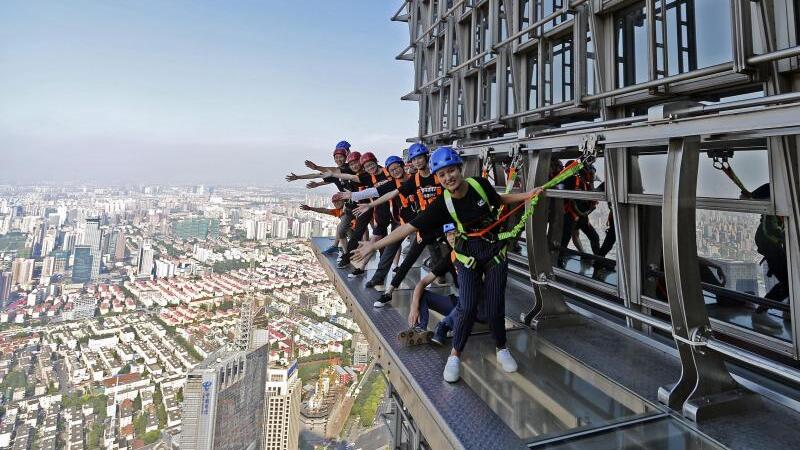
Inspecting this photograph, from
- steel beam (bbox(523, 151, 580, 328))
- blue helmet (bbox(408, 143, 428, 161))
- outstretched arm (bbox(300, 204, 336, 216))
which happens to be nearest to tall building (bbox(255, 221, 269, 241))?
outstretched arm (bbox(300, 204, 336, 216))

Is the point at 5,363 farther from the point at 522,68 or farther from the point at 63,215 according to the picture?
the point at 522,68

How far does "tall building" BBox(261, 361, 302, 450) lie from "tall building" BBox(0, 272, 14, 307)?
26274 millimetres

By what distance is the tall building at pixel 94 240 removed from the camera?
36000 mm

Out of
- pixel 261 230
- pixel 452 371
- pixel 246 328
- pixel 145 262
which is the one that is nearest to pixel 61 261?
pixel 145 262

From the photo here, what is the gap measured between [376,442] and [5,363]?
24.4 meters

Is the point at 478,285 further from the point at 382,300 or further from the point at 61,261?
the point at 61,261

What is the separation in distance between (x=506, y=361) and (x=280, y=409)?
21.2 metres

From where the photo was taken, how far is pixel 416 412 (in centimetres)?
311

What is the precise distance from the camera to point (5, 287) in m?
30.0

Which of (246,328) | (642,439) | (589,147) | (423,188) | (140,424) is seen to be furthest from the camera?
(246,328)

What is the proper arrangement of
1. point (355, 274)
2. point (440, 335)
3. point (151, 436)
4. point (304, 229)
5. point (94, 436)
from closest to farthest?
1. point (440, 335)
2. point (355, 274)
3. point (94, 436)
4. point (151, 436)
5. point (304, 229)

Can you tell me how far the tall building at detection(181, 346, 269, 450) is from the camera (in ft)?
49.4

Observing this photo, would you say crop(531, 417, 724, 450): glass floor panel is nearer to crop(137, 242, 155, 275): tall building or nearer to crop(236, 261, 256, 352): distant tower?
crop(236, 261, 256, 352): distant tower

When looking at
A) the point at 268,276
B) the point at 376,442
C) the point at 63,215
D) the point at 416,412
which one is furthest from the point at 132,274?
the point at 416,412
